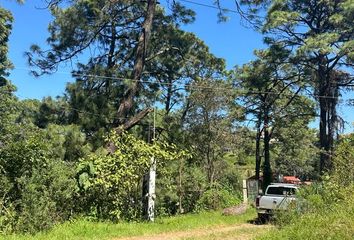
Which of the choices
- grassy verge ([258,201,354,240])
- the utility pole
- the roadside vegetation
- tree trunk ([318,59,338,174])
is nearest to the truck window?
the roadside vegetation

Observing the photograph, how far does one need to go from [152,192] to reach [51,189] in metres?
4.19

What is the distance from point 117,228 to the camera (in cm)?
1361

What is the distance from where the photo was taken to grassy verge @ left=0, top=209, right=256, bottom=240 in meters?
11.8

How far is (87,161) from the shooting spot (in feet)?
48.5

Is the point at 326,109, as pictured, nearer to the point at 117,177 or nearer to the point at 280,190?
the point at 280,190

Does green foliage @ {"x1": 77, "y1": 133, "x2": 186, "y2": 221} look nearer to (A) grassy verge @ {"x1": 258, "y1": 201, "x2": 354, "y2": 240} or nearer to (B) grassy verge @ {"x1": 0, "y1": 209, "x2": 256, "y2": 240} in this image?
(B) grassy verge @ {"x1": 0, "y1": 209, "x2": 256, "y2": 240}

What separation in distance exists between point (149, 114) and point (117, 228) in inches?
307

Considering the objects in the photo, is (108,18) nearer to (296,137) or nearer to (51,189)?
(51,189)

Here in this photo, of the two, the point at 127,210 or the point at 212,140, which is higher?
the point at 212,140

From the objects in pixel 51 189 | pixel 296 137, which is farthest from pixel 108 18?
pixel 296 137

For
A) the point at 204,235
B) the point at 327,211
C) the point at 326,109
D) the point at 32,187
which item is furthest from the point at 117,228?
the point at 326,109

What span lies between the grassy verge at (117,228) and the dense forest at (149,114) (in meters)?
0.49

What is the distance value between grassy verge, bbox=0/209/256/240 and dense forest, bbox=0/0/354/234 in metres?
0.49

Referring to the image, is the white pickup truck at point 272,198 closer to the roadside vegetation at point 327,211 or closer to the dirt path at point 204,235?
the dirt path at point 204,235
